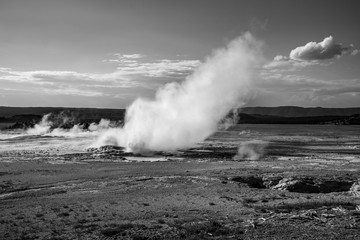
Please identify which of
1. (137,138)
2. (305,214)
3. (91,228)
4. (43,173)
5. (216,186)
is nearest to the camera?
(91,228)

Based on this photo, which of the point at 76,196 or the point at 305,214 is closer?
the point at 305,214

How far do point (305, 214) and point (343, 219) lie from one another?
1.51 metres

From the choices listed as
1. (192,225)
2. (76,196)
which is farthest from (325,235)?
(76,196)

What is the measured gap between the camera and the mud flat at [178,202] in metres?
14.5

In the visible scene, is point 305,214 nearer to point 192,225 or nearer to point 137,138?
point 192,225

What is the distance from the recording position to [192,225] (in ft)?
49.6

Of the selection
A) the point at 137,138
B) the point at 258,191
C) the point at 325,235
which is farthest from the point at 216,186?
the point at 137,138

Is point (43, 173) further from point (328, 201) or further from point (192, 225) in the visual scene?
point (328, 201)

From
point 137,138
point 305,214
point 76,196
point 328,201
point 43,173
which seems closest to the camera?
point 305,214

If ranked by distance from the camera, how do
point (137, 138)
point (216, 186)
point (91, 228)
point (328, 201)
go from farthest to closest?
point (137, 138) < point (216, 186) < point (328, 201) < point (91, 228)

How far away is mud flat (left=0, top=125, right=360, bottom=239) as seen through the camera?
14.5 m

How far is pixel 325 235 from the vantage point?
13719mm

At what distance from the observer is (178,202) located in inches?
771

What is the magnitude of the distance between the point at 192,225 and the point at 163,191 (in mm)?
7439
